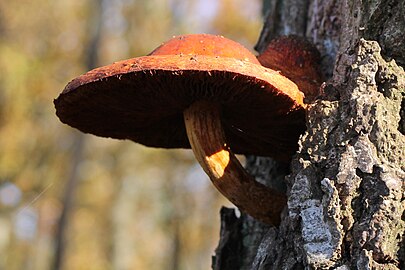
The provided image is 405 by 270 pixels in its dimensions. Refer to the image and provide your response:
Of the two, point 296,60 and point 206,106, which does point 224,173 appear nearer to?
point 206,106

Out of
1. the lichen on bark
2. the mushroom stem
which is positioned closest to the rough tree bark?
the lichen on bark

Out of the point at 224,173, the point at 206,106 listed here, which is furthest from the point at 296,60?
the point at 224,173

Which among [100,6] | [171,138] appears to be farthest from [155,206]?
[171,138]

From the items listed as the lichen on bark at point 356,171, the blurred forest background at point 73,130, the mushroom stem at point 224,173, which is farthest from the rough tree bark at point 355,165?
the blurred forest background at point 73,130

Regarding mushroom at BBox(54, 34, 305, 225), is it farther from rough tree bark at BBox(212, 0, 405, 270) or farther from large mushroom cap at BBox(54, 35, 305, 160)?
rough tree bark at BBox(212, 0, 405, 270)

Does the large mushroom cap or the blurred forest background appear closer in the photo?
the large mushroom cap

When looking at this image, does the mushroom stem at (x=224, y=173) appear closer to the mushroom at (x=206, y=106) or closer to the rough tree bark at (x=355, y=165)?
the mushroom at (x=206, y=106)

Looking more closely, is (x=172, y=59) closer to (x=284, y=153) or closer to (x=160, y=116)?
(x=160, y=116)
